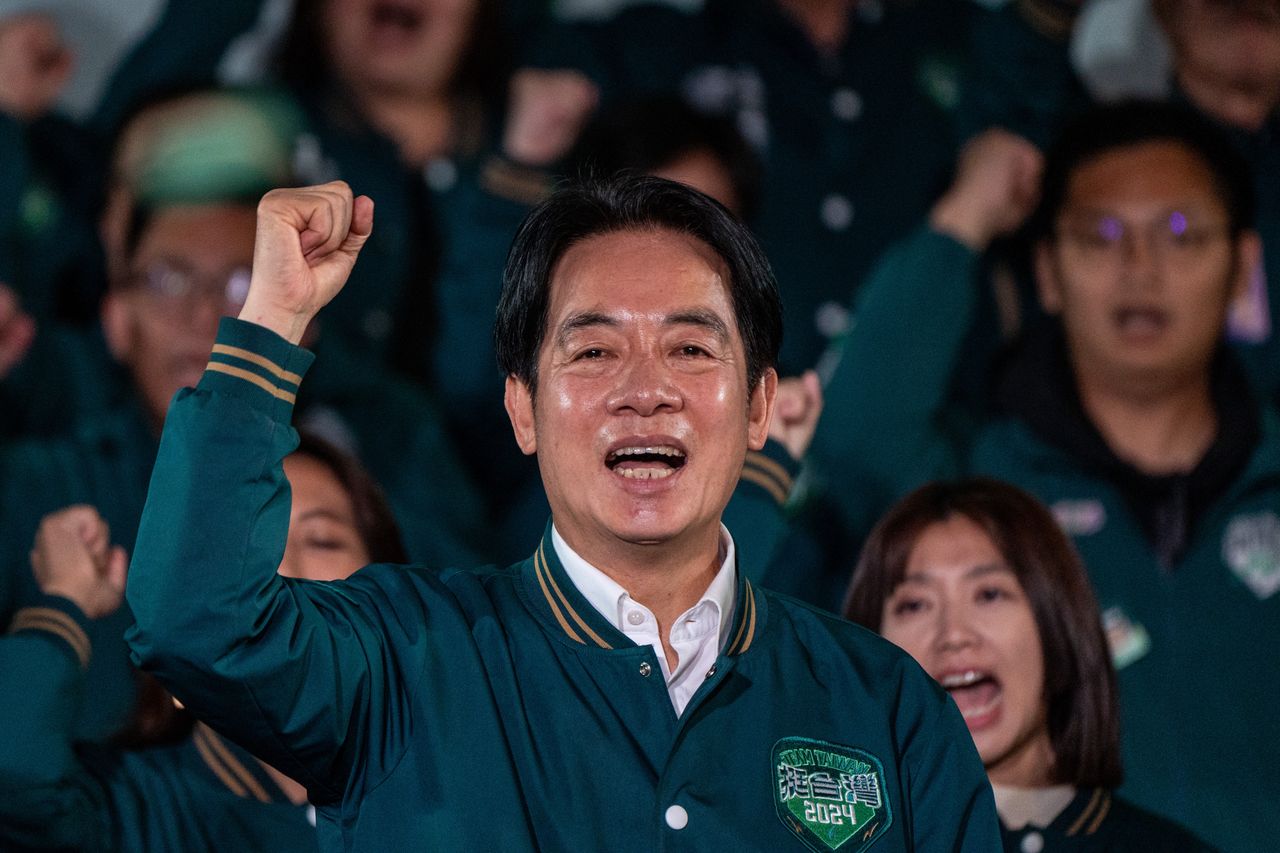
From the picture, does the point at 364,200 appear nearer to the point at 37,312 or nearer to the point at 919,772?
the point at 919,772

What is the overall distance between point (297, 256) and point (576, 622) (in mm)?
371

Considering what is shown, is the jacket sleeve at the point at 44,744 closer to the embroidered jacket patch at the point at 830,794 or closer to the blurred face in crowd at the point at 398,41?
the embroidered jacket patch at the point at 830,794

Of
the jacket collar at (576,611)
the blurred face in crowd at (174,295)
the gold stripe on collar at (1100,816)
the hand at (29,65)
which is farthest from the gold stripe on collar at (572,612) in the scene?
the hand at (29,65)

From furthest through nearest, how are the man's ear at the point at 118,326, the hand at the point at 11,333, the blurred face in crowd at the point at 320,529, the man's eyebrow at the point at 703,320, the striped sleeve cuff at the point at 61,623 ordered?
1. the man's ear at the point at 118,326
2. the hand at the point at 11,333
3. the blurred face in crowd at the point at 320,529
4. the striped sleeve cuff at the point at 61,623
5. the man's eyebrow at the point at 703,320

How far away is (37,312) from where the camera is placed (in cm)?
315

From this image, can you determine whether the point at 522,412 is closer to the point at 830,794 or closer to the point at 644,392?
the point at 644,392

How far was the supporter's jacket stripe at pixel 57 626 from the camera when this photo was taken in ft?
7.20

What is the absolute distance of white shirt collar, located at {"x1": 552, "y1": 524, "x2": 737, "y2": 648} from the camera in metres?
1.41

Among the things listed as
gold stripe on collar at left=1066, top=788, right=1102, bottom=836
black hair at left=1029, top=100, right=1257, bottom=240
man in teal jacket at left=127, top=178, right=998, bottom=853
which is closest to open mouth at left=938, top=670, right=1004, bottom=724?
gold stripe on collar at left=1066, top=788, right=1102, bottom=836

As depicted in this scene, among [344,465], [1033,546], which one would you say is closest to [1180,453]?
[1033,546]

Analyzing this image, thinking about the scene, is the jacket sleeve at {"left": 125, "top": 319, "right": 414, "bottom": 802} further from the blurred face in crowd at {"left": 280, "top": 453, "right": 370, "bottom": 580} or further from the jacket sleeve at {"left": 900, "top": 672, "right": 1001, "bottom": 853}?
the blurred face in crowd at {"left": 280, "top": 453, "right": 370, "bottom": 580}

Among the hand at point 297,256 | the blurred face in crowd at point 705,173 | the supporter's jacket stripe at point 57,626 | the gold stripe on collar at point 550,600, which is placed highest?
the blurred face in crowd at point 705,173

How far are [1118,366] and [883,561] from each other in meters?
0.94

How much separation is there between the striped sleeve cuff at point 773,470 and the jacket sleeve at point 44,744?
35.0 inches
